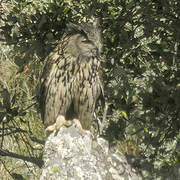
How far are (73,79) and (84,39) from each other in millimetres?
253

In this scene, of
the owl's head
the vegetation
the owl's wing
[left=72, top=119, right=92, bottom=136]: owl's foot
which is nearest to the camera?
the vegetation

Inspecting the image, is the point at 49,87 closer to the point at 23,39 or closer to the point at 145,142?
the point at 23,39

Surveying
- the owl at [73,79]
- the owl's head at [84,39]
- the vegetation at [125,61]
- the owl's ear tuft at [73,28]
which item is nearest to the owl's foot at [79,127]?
the owl at [73,79]

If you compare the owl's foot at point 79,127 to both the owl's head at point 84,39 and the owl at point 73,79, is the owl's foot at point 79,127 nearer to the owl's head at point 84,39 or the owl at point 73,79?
the owl at point 73,79

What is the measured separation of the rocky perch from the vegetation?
0.39 feet

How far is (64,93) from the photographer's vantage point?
79.5 inches

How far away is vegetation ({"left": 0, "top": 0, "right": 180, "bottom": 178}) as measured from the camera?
1301mm

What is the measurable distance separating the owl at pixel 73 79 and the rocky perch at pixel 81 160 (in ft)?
0.44

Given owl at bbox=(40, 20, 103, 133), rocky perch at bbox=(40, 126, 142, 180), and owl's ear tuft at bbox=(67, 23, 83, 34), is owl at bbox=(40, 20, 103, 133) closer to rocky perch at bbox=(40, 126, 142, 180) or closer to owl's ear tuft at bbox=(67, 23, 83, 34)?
owl's ear tuft at bbox=(67, 23, 83, 34)

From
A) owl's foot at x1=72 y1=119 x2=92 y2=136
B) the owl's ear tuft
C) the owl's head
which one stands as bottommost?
owl's foot at x1=72 y1=119 x2=92 y2=136

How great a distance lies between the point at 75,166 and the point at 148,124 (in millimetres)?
638

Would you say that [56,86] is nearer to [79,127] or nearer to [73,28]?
[79,127]

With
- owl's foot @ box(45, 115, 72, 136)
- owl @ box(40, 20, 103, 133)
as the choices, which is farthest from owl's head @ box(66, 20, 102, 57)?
owl's foot @ box(45, 115, 72, 136)

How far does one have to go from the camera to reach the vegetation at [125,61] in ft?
4.27
